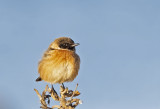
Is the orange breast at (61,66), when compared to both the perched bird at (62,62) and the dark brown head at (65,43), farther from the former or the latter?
the dark brown head at (65,43)

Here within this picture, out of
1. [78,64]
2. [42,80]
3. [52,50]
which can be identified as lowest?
[42,80]

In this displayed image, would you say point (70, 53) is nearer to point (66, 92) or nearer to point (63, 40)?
point (63, 40)

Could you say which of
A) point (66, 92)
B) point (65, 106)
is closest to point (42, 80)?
point (66, 92)

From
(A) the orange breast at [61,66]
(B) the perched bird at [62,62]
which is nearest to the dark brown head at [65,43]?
(B) the perched bird at [62,62]

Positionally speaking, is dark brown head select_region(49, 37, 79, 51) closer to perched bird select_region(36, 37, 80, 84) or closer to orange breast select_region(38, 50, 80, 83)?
perched bird select_region(36, 37, 80, 84)

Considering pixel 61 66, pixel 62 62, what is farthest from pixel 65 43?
pixel 61 66

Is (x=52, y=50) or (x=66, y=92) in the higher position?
(x=52, y=50)

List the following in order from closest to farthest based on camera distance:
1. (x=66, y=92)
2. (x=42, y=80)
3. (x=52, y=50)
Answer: (x=66, y=92)
(x=52, y=50)
(x=42, y=80)
